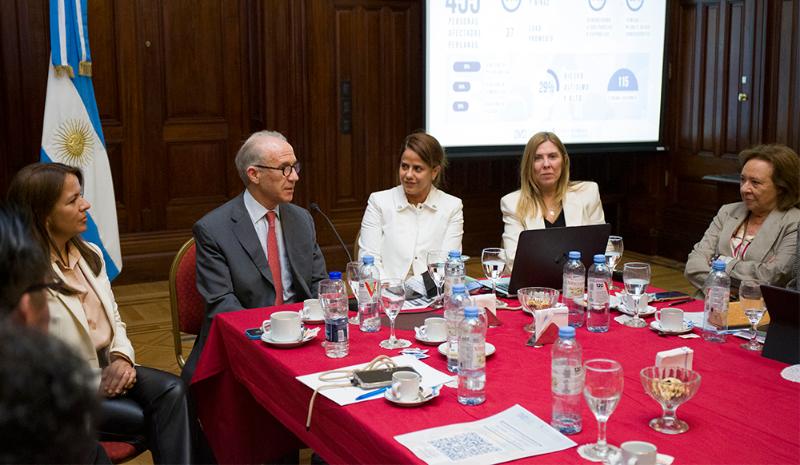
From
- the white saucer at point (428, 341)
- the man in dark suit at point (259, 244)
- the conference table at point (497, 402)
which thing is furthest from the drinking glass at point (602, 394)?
the man in dark suit at point (259, 244)

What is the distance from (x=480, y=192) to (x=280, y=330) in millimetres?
4766

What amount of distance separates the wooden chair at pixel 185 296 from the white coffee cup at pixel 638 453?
77.6 inches

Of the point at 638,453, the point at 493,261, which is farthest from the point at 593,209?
the point at 638,453

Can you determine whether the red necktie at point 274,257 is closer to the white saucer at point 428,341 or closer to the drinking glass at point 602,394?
the white saucer at point 428,341

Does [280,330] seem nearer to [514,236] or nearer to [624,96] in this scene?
[514,236]

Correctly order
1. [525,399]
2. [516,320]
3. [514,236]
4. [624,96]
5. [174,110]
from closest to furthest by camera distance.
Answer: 1. [525,399]
2. [516,320]
3. [514,236]
4. [174,110]
5. [624,96]

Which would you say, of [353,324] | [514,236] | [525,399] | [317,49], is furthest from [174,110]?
[525,399]

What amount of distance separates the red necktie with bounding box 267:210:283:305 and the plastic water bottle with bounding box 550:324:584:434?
1628 millimetres

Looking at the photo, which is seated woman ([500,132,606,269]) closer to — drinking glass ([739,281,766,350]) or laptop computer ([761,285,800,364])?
drinking glass ([739,281,766,350])

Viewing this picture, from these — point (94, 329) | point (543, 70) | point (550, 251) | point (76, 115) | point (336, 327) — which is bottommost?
point (94, 329)

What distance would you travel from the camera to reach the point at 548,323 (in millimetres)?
2438

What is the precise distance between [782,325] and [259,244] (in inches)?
70.9

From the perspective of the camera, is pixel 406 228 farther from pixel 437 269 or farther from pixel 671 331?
pixel 671 331

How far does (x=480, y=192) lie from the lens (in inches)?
280
